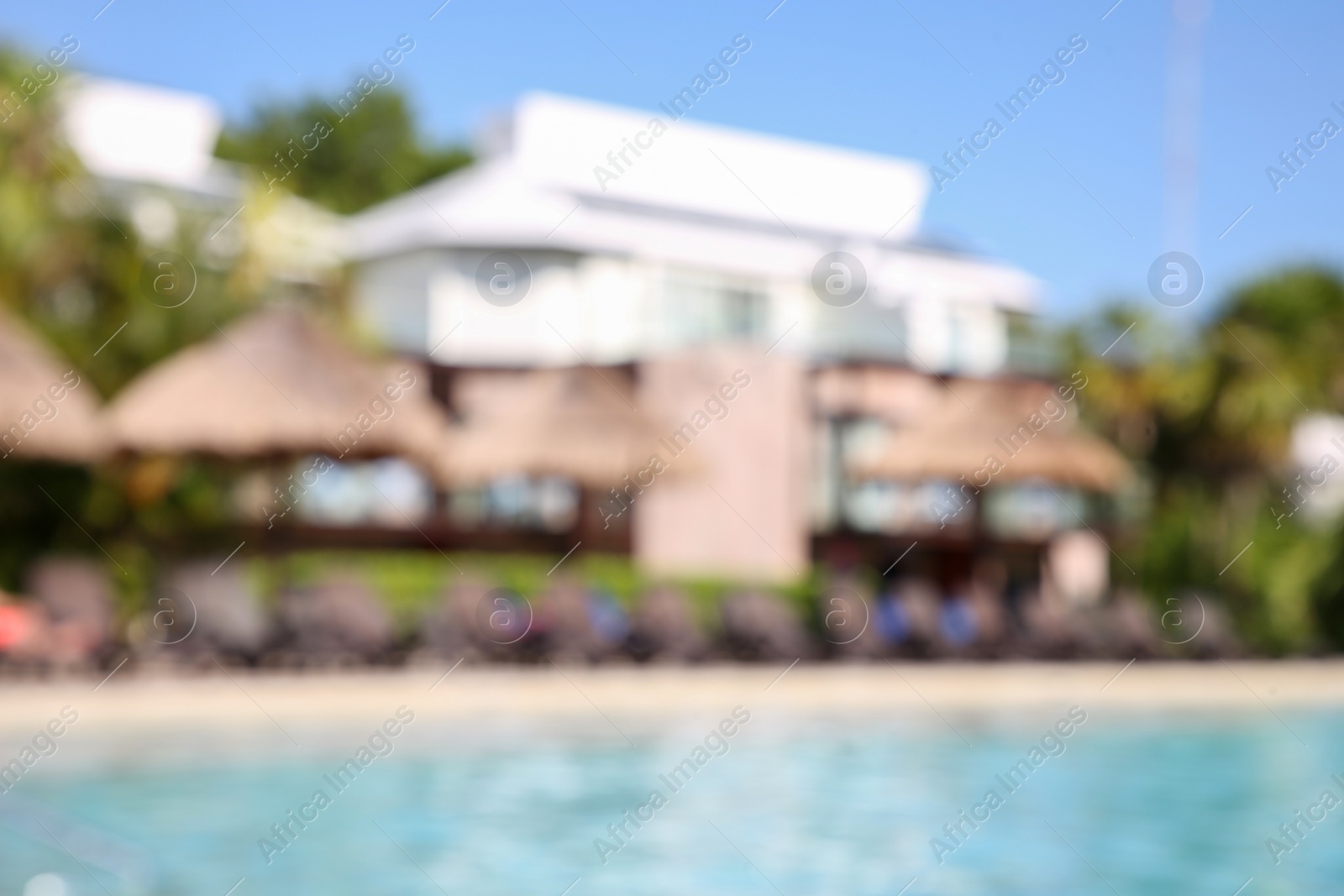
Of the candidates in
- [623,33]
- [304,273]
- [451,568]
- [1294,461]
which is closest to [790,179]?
[1294,461]

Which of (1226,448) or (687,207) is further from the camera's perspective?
(687,207)

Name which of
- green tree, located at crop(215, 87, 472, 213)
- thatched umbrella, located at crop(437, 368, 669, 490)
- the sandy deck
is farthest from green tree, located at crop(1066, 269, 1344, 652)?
green tree, located at crop(215, 87, 472, 213)

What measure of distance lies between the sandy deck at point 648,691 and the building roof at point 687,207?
15204 mm

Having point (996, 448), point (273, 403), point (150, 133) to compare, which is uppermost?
point (150, 133)

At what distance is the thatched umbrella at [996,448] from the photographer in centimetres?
2430

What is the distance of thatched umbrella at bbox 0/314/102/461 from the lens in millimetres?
16688

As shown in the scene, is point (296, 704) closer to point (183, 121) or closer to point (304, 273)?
point (304, 273)

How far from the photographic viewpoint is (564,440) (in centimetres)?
2247

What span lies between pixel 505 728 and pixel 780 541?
14375mm

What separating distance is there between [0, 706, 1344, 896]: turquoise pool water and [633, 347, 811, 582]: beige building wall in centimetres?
1215

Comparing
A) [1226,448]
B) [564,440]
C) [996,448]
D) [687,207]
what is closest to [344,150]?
[687,207]

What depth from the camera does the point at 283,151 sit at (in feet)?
175

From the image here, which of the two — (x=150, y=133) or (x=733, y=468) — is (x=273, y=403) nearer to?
(x=733, y=468)

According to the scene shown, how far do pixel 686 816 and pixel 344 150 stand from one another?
49.6 meters
